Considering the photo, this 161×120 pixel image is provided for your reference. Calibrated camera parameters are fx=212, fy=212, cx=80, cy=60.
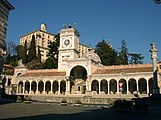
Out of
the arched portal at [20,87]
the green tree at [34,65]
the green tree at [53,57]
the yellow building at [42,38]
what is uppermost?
the yellow building at [42,38]

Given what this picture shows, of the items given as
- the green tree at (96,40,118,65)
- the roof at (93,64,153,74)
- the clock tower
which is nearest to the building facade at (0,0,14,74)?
the roof at (93,64,153,74)

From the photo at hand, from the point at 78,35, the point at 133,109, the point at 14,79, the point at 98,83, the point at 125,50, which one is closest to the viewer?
the point at 133,109

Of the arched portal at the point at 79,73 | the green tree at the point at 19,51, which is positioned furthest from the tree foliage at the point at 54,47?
the arched portal at the point at 79,73

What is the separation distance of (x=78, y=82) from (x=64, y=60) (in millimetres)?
7565

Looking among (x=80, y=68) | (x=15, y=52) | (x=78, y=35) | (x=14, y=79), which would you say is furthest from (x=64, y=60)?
(x=15, y=52)

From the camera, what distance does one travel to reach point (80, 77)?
55.4 m

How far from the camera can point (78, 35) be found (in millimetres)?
62969

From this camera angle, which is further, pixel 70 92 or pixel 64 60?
pixel 64 60

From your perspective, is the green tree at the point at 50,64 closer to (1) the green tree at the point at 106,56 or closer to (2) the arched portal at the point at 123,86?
(1) the green tree at the point at 106,56

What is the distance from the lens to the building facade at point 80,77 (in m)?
46.8

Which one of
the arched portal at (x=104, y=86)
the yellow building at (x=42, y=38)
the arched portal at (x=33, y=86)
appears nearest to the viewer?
the arched portal at (x=104, y=86)

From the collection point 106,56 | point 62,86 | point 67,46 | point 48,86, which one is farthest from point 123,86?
point 106,56

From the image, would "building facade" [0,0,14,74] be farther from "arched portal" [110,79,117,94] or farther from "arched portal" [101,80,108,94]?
"arched portal" [110,79,117,94]

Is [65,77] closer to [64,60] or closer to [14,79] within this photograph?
[64,60]
